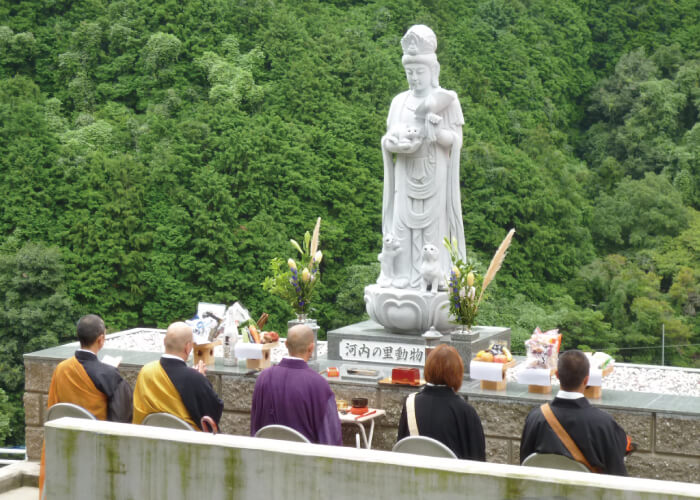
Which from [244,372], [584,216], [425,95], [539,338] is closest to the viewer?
[539,338]

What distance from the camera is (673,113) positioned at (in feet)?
107

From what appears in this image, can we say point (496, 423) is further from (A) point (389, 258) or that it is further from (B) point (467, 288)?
(A) point (389, 258)

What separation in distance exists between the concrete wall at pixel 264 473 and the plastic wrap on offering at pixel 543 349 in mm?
2617

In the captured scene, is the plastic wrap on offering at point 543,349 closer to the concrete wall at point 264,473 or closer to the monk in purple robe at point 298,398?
the monk in purple robe at point 298,398

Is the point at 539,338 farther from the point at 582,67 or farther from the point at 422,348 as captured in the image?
the point at 582,67

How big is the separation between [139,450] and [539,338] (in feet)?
10.00

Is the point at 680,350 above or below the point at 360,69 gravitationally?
below

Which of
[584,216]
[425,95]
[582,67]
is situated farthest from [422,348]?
[582,67]

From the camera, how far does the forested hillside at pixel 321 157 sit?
1059 inches

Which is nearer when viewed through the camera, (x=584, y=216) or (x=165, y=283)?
(x=165, y=283)

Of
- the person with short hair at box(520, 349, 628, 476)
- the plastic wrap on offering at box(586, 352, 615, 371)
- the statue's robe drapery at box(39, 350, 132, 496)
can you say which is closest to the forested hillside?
the plastic wrap on offering at box(586, 352, 615, 371)

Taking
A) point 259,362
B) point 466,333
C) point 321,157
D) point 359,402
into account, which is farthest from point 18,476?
point 321,157

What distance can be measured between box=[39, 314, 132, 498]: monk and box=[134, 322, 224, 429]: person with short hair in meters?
0.39

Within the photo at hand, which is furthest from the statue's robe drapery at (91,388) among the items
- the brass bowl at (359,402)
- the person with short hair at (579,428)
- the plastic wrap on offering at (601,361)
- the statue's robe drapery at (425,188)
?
the statue's robe drapery at (425,188)
